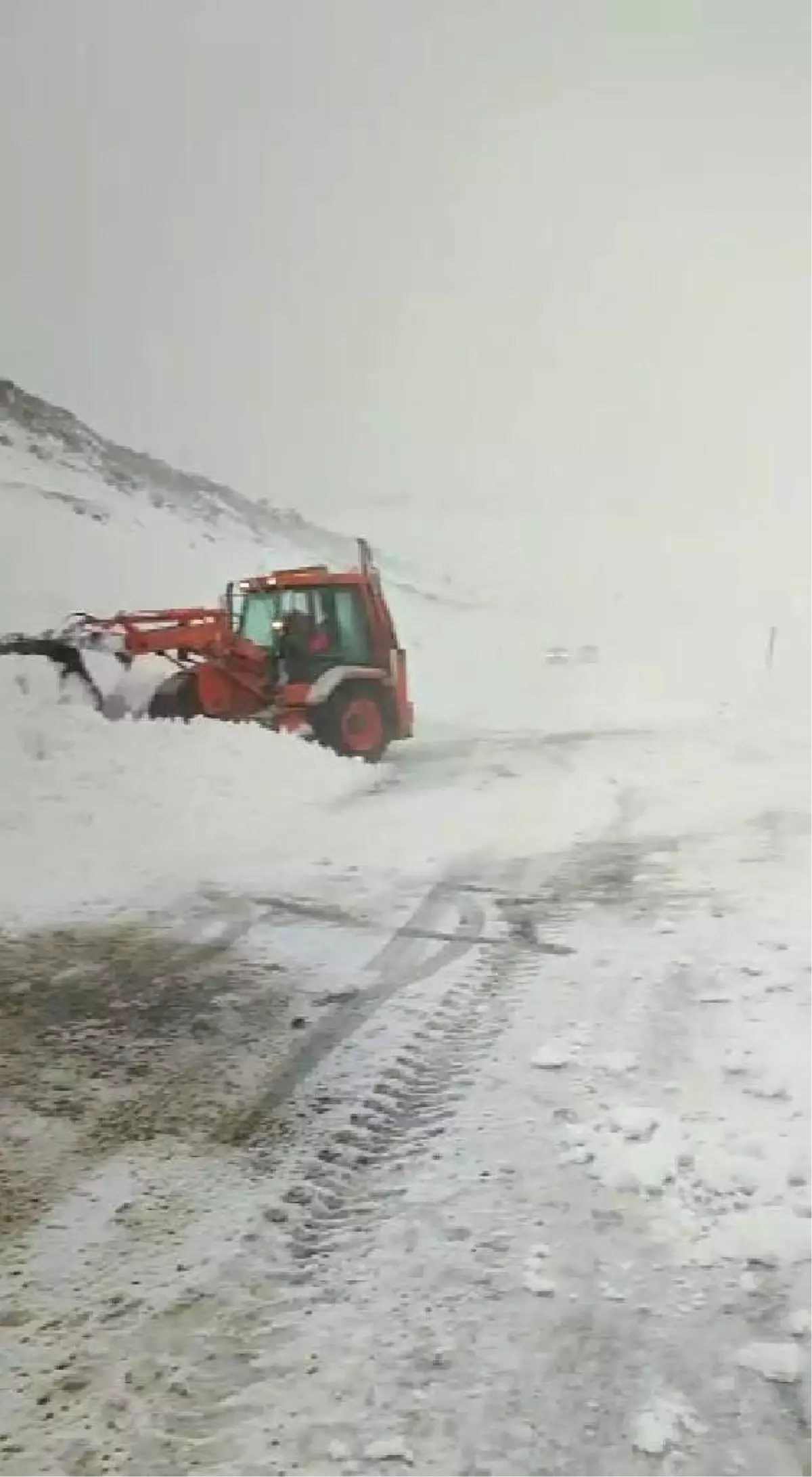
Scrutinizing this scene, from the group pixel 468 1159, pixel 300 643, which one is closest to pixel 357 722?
pixel 300 643

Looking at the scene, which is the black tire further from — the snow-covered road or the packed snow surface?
the snow-covered road

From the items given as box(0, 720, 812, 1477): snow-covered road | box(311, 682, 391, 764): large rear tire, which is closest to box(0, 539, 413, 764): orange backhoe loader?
box(311, 682, 391, 764): large rear tire

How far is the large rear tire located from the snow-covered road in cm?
6

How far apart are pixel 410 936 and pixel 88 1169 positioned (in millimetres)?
595

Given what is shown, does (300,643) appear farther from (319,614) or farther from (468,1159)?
(468,1159)

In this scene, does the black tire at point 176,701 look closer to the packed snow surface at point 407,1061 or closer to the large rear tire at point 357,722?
the packed snow surface at point 407,1061

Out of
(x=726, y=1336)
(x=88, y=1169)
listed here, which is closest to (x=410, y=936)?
(x=88, y=1169)

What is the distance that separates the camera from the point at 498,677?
7.23ft

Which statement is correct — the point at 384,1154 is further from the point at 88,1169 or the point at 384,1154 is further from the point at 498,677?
the point at 498,677

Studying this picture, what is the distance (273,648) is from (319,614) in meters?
0.11

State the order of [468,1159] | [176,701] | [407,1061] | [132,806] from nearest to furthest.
Answer: [468,1159] < [407,1061] < [132,806] < [176,701]

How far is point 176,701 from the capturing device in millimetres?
2234

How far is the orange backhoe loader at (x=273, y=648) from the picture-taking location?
2.20 m

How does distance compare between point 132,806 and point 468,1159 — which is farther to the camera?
point 132,806
